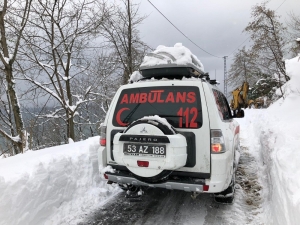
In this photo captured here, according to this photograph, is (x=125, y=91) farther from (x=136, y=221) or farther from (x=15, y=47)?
(x=15, y=47)

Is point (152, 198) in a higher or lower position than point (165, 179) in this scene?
lower

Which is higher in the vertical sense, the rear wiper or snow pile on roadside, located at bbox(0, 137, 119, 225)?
the rear wiper

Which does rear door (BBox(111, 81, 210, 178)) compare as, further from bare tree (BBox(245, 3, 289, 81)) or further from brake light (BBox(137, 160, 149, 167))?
bare tree (BBox(245, 3, 289, 81))

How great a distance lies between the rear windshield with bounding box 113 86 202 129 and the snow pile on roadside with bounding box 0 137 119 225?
1.37 metres

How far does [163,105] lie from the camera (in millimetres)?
3531

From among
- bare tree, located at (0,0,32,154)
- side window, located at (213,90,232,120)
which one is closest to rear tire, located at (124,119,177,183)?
side window, located at (213,90,232,120)

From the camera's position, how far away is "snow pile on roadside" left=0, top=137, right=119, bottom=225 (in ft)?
10.4

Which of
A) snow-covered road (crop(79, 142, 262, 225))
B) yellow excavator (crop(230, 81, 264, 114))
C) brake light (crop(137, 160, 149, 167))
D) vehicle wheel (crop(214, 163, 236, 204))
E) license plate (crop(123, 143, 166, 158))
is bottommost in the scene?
snow-covered road (crop(79, 142, 262, 225))

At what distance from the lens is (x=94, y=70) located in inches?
508

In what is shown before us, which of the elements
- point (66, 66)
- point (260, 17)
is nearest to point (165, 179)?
point (66, 66)

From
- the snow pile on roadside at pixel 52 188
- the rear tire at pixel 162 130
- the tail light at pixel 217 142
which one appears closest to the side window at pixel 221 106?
the tail light at pixel 217 142

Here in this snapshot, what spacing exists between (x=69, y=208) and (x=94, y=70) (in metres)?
9.99

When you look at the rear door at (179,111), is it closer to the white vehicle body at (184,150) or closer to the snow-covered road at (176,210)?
the white vehicle body at (184,150)

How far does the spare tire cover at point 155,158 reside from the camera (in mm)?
3082
